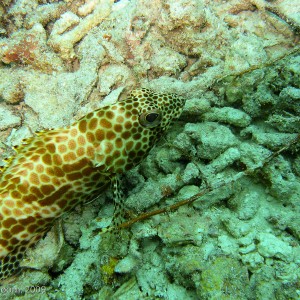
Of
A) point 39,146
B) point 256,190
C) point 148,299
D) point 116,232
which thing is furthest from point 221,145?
point 39,146

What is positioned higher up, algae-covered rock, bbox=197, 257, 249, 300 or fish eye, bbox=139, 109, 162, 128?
fish eye, bbox=139, 109, 162, 128

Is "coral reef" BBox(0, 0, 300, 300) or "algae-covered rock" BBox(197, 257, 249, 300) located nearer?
"algae-covered rock" BBox(197, 257, 249, 300)

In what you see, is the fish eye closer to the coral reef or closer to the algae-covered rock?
the coral reef

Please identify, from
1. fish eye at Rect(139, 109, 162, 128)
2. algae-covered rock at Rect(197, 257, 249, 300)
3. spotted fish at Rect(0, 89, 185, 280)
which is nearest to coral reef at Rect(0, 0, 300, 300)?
algae-covered rock at Rect(197, 257, 249, 300)

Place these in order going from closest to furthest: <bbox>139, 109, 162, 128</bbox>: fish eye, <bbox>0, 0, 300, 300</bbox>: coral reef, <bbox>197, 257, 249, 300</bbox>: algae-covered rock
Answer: <bbox>197, 257, 249, 300</bbox>: algae-covered rock → <bbox>0, 0, 300, 300</bbox>: coral reef → <bbox>139, 109, 162, 128</bbox>: fish eye

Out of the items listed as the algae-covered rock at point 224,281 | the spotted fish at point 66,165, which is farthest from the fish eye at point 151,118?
the algae-covered rock at point 224,281

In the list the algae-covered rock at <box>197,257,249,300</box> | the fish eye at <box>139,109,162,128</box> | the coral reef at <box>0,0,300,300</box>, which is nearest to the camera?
the algae-covered rock at <box>197,257,249,300</box>

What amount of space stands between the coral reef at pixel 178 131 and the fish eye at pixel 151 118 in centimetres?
48

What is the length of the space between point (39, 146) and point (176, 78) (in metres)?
2.79

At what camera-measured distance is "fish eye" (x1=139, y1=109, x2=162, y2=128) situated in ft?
12.7

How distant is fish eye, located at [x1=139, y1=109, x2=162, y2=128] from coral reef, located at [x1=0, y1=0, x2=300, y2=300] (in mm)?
484

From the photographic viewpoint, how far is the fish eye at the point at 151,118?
3.87 metres

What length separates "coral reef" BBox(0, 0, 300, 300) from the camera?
317cm

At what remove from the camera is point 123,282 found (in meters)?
3.40
